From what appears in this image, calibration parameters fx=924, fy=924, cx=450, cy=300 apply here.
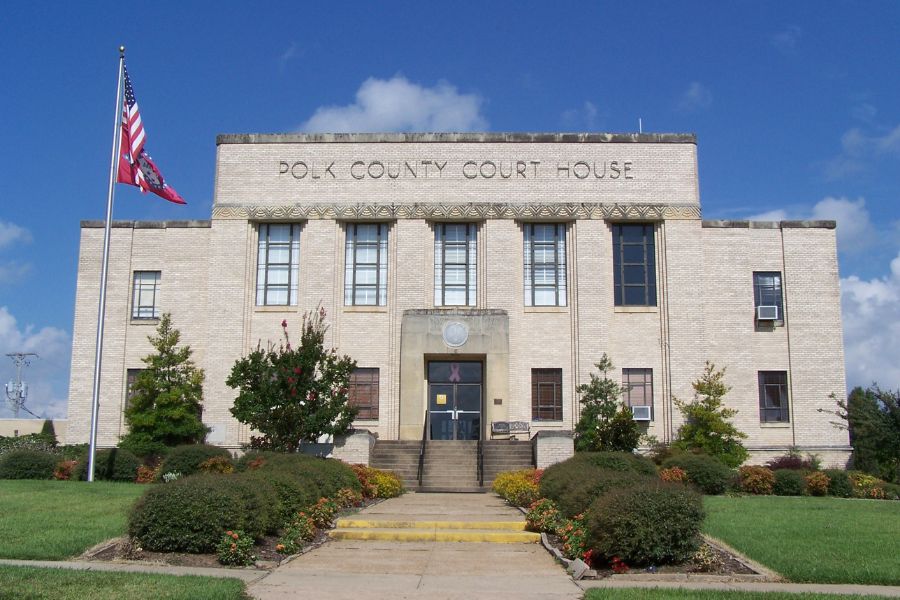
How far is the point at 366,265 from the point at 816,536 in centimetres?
2264

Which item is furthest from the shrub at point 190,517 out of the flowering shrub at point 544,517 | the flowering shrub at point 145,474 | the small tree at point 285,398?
the flowering shrub at point 145,474

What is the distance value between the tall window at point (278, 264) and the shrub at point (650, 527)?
23709 millimetres

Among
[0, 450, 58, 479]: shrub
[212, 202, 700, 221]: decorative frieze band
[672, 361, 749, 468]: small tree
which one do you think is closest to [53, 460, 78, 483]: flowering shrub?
[0, 450, 58, 479]: shrub

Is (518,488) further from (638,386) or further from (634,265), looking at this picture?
(634,265)

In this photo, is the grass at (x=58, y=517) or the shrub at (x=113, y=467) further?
the shrub at (x=113, y=467)

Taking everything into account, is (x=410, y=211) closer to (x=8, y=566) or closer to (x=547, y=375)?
(x=547, y=375)

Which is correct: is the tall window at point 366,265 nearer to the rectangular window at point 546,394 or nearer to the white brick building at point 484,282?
the white brick building at point 484,282

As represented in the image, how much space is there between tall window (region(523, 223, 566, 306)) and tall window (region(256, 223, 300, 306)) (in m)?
8.99

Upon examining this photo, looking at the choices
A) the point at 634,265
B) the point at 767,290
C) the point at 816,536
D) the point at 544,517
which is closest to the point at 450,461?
the point at 634,265

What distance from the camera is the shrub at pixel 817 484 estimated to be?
27578 mm

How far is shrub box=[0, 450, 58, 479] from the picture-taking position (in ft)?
95.1

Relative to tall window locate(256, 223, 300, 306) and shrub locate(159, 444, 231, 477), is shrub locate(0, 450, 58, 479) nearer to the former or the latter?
shrub locate(159, 444, 231, 477)

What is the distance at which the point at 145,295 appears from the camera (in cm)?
3650

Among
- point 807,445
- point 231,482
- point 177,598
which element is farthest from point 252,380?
point 807,445
